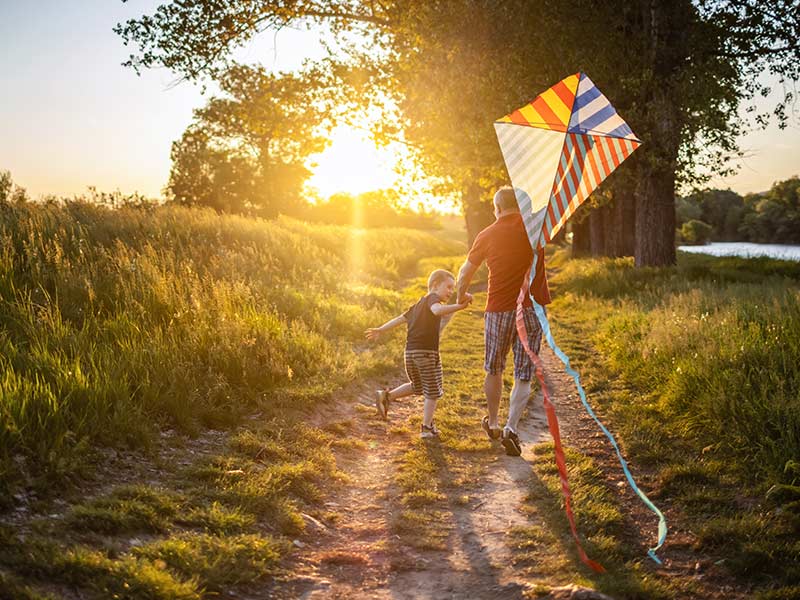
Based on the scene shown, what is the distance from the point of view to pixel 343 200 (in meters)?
69.6

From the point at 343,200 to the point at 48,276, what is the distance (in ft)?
204

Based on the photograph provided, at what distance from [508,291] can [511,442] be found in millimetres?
1673

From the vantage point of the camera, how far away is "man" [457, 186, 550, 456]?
6.42 m

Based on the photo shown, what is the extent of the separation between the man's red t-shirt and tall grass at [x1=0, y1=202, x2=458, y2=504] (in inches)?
121

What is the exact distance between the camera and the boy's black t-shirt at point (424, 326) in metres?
7.05

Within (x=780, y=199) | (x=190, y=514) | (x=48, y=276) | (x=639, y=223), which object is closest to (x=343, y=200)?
Result: (x=780, y=199)

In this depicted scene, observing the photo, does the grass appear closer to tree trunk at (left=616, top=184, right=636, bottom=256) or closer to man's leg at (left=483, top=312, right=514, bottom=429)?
man's leg at (left=483, top=312, right=514, bottom=429)

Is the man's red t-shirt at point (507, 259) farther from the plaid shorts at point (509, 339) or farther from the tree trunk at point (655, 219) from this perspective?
the tree trunk at point (655, 219)

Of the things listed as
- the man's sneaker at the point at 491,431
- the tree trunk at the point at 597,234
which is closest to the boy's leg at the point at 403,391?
the man's sneaker at the point at 491,431

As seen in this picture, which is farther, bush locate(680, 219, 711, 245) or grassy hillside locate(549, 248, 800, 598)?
bush locate(680, 219, 711, 245)

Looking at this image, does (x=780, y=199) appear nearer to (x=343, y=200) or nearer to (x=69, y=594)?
(x=69, y=594)

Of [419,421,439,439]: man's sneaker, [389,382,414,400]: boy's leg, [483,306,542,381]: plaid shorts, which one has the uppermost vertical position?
[483,306,542,381]: plaid shorts

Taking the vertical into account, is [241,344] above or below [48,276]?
below

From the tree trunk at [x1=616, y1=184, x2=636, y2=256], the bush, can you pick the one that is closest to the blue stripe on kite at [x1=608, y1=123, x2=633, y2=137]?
the tree trunk at [x1=616, y1=184, x2=636, y2=256]
